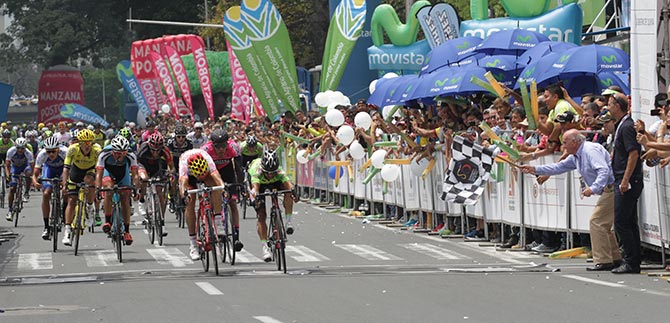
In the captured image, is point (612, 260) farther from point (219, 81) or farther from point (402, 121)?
point (219, 81)

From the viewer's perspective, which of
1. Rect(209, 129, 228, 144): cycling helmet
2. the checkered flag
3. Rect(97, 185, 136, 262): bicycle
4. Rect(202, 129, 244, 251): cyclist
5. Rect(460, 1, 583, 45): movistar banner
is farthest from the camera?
Rect(460, 1, 583, 45): movistar banner

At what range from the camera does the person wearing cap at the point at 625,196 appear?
1622 centimetres

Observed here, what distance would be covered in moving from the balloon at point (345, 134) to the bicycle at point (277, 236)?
9759 millimetres

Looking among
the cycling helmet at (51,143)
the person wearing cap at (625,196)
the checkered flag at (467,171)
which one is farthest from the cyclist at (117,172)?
the person wearing cap at (625,196)

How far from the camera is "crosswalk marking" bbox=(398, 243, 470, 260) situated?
19.4 m

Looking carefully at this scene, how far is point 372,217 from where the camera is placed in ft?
92.7

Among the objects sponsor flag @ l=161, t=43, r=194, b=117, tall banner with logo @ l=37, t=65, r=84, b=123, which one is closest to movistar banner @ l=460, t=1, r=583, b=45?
sponsor flag @ l=161, t=43, r=194, b=117

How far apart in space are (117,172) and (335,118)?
28.2ft

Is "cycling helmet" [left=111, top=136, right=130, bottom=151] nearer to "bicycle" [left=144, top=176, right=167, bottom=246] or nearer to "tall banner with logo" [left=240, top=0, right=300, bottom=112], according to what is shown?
"bicycle" [left=144, top=176, right=167, bottom=246]

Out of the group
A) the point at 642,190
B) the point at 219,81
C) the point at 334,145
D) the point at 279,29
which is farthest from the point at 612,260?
the point at 219,81

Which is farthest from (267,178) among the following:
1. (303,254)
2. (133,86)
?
(133,86)

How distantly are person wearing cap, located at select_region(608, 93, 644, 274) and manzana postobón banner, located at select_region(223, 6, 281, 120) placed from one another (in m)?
21.9

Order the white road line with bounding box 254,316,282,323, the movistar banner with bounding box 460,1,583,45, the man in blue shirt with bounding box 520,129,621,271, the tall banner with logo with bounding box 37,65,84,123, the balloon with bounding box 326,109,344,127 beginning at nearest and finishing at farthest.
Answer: the white road line with bounding box 254,316,282,323
the man in blue shirt with bounding box 520,129,621,271
the movistar banner with bounding box 460,1,583,45
the balloon with bounding box 326,109,344,127
the tall banner with logo with bounding box 37,65,84,123

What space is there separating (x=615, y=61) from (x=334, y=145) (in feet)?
41.5
